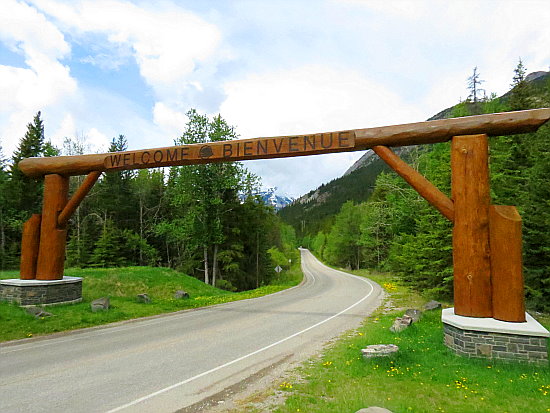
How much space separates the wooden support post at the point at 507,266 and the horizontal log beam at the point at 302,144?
80.4 inches

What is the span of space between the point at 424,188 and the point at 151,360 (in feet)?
23.7

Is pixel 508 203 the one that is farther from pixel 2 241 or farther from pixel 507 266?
pixel 2 241

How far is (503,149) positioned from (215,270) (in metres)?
20.6

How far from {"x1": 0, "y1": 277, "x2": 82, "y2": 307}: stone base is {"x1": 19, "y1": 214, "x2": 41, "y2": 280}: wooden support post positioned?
0.51 m

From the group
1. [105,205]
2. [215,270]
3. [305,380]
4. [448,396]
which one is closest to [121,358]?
[305,380]

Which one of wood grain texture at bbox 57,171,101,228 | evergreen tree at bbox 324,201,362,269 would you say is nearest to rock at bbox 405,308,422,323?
wood grain texture at bbox 57,171,101,228

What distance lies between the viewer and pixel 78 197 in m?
11.9

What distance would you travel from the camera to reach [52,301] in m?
11.8

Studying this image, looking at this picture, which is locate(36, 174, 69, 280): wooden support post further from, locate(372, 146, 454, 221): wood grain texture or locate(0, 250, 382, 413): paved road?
locate(372, 146, 454, 221): wood grain texture

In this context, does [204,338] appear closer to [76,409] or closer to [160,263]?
[76,409]

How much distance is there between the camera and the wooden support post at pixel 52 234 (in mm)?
12094

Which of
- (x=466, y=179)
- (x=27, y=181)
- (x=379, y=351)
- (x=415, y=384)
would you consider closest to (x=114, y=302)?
(x=379, y=351)

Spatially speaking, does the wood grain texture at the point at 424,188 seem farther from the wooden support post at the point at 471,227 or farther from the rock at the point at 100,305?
the rock at the point at 100,305

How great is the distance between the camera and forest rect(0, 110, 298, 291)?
2683cm
